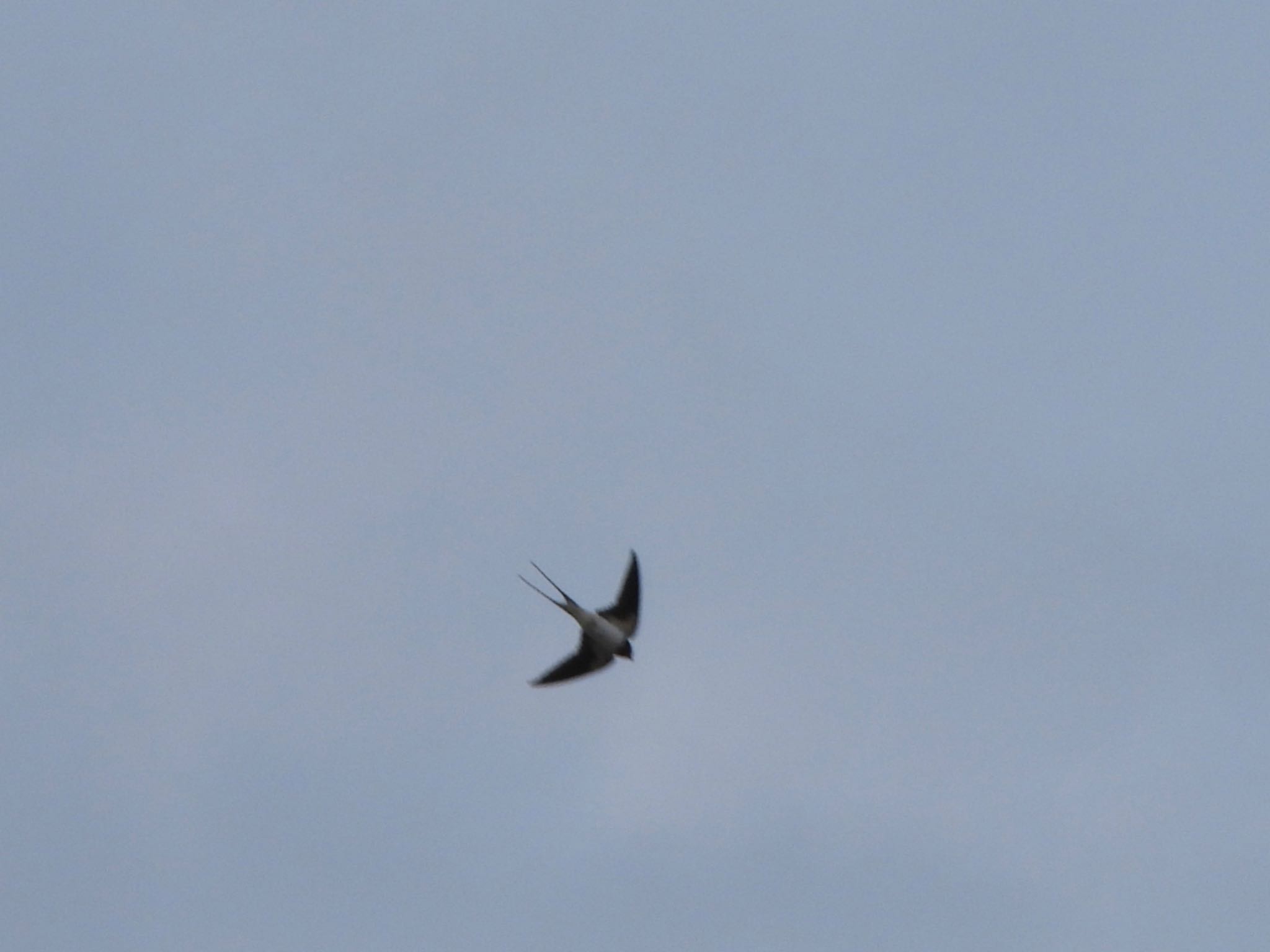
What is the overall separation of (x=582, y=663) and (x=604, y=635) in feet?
5.92

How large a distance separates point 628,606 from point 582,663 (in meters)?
2.86

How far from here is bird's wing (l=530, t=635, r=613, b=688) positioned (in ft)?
215

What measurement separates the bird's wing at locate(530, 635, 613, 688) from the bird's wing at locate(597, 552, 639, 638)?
4.40 feet

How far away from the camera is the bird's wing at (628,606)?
66750 millimetres

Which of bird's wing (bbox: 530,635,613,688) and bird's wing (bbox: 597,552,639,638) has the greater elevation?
bird's wing (bbox: 597,552,639,638)

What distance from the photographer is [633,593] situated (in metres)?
67.4

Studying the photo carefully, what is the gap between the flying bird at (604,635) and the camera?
64875 mm

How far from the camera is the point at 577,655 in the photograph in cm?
6606

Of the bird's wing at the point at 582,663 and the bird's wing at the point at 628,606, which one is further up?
the bird's wing at the point at 628,606

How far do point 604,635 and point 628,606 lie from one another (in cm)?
252

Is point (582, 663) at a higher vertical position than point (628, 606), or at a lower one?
lower

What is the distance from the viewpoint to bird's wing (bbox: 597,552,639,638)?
6675 centimetres

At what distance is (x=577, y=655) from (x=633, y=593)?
3287mm

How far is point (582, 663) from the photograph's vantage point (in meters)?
66.2
